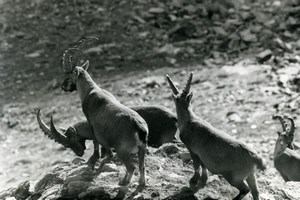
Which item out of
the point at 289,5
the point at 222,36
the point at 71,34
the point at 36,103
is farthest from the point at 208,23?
the point at 36,103

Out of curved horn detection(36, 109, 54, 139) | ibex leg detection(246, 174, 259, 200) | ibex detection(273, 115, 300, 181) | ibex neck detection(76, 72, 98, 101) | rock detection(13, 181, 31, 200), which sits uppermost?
ibex neck detection(76, 72, 98, 101)

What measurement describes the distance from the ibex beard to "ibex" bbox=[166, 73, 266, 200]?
528 millimetres

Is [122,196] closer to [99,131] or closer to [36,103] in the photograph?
[99,131]

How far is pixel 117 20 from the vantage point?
1898 centimetres

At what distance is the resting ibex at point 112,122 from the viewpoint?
731cm

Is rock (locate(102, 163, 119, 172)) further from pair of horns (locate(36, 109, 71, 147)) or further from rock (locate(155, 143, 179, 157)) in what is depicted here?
rock (locate(155, 143, 179, 157))

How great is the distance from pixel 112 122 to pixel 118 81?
866cm

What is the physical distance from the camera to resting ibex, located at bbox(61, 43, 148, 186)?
731cm

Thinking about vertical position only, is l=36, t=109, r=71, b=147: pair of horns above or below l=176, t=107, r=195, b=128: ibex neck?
below

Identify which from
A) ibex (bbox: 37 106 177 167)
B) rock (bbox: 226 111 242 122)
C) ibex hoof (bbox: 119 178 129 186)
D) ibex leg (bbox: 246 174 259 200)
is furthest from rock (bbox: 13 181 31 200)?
rock (bbox: 226 111 242 122)

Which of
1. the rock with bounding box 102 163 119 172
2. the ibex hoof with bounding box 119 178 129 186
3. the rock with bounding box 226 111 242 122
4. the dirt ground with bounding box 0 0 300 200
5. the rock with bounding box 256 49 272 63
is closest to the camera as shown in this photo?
the ibex hoof with bounding box 119 178 129 186

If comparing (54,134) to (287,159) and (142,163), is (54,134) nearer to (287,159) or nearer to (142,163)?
(142,163)

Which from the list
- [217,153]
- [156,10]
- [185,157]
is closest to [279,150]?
[185,157]

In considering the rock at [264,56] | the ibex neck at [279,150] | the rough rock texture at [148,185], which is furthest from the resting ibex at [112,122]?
the rock at [264,56]
